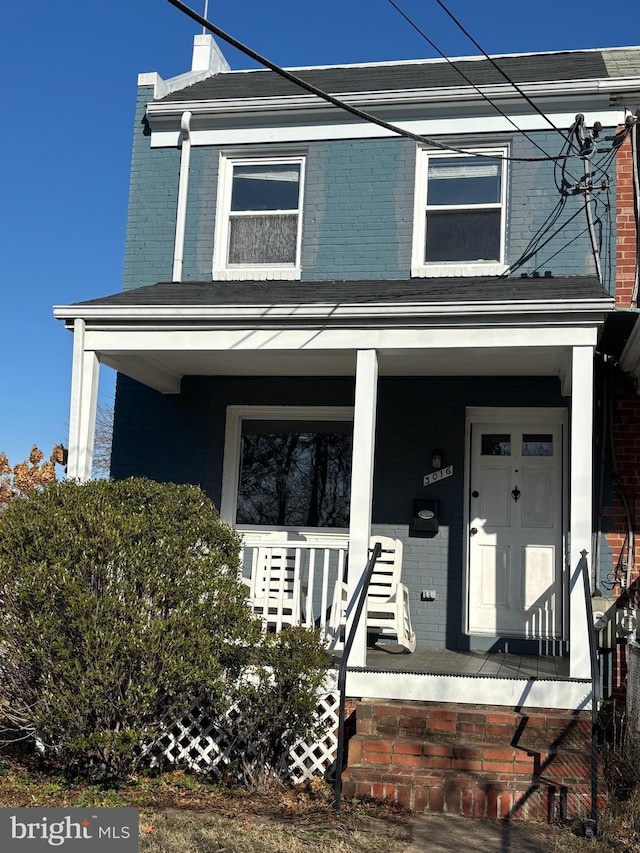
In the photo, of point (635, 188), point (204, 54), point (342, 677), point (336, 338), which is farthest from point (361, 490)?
point (204, 54)

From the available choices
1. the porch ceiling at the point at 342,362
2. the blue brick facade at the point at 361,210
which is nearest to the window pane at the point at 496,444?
the porch ceiling at the point at 342,362

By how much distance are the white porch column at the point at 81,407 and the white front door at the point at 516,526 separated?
367 centimetres

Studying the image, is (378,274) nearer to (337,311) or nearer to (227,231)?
(227,231)

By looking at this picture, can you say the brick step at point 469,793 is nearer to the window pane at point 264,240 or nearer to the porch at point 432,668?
the porch at point 432,668

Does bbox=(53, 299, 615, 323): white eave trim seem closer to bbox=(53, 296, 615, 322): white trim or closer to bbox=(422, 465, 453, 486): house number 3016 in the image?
bbox=(53, 296, 615, 322): white trim

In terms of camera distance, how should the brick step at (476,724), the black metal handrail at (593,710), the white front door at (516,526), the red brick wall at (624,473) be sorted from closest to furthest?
the black metal handrail at (593,710) → the brick step at (476,724) → the red brick wall at (624,473) → the white front door at (516,526)

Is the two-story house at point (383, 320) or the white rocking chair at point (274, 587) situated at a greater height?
the two-story house at point (383, 320)

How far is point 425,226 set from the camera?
9477 mm

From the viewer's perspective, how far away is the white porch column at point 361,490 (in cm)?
693

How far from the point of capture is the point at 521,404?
8891 mm

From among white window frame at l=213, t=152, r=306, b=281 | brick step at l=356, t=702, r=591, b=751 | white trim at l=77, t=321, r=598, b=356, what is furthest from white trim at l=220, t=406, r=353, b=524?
brick step at l=356, t=702, r=591, b=751

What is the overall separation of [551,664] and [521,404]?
2.50 meters

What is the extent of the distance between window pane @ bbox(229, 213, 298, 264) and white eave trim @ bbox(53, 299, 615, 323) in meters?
2.14

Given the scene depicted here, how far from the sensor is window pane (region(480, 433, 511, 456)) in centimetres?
913
